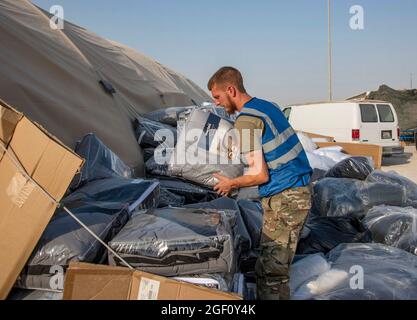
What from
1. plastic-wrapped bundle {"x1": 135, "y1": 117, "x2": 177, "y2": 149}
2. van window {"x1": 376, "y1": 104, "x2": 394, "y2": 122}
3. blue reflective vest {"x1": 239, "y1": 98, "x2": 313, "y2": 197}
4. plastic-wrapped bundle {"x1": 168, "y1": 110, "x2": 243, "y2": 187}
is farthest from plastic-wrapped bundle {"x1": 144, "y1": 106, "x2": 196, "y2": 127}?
van window {"x1": 376, "y1": 104, "x2": 394, "y2": 122}

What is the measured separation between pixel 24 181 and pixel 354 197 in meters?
2.98

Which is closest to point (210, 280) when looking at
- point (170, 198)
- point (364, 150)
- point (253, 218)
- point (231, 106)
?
point (231, 106)

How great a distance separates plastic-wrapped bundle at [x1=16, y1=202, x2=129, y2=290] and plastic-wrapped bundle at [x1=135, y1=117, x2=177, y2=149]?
7.78ft

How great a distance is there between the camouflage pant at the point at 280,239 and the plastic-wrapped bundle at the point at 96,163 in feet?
4.63

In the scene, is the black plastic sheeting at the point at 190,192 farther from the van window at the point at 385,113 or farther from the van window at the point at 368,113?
the van window at the point at 385,113

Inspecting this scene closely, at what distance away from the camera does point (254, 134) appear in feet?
6.75

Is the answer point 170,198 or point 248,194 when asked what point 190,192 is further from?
point 248,194

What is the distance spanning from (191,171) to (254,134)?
1659 mm

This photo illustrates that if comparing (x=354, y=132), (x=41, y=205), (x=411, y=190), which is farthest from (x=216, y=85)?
(x=354, y=132)

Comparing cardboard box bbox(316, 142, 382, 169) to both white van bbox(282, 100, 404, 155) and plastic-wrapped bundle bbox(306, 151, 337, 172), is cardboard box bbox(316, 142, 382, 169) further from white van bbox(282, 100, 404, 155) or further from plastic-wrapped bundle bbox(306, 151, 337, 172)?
white van bbox(282, 100, 404, 155)

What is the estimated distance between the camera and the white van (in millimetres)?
9164

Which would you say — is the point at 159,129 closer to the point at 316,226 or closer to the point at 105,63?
the point at 105,63

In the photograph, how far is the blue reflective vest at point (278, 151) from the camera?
2.13 metres

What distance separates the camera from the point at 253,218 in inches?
120
